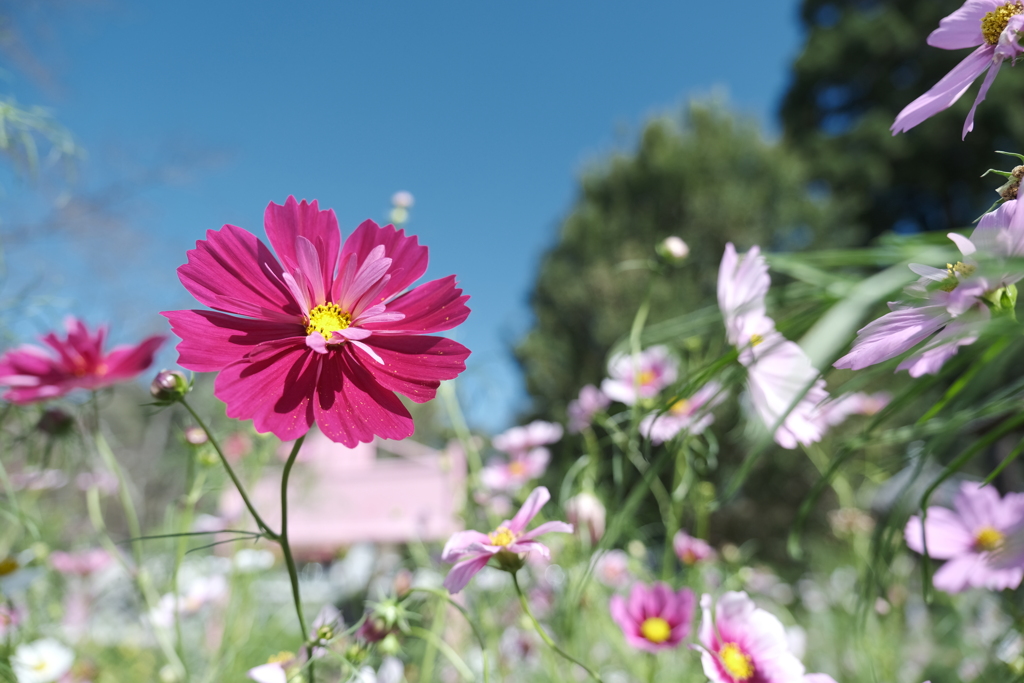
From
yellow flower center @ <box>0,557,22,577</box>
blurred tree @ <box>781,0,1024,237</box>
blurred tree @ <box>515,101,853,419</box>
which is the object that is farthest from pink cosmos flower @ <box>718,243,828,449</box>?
blurred tree @ <box>781,0,1024,237</box>

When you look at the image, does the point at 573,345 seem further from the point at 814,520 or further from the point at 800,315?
the point at 800,315

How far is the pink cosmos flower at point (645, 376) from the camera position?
69 centimetres

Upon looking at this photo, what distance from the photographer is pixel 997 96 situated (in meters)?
6.77

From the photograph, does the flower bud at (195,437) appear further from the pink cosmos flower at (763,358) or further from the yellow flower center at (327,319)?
the pink cosmos flower at (763,358)

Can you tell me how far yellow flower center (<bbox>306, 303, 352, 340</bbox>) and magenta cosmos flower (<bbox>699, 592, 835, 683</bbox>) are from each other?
280mm

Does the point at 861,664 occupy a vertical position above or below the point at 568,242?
below

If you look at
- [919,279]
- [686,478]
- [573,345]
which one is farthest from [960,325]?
[573,345]

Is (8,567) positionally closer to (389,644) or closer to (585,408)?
(389,644)

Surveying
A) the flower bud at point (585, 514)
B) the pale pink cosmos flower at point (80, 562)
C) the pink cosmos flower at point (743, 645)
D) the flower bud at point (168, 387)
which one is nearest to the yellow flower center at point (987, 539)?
the pink cosmos flower at point (743, 645)

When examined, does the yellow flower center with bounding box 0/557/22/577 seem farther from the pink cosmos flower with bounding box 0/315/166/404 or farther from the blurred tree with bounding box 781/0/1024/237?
the blurred tree with bounding box 781/0/1024/237

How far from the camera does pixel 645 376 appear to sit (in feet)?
2.64

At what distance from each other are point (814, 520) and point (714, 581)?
481cm

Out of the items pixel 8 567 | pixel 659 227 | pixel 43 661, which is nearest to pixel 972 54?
pixel 8 567

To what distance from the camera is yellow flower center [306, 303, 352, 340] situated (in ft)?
1.10
